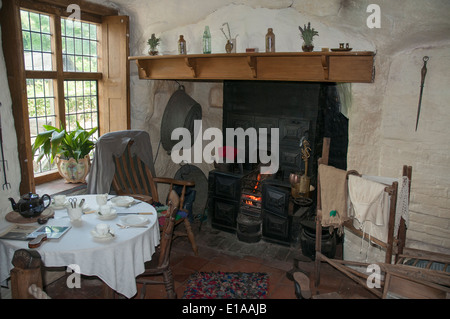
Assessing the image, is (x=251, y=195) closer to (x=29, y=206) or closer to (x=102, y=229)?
(x=102, y=229)

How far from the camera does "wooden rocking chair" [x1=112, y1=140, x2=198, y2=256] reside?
390 cm

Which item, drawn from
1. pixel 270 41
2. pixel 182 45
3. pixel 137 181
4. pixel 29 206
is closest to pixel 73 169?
pixel 137 181

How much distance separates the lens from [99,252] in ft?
8.01

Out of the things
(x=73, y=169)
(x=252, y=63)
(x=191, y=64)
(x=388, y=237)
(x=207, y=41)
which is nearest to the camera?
(x=388, y=237)

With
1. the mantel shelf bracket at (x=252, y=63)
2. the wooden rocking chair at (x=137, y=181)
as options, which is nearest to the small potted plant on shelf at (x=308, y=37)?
the mantel shelf bracket at (x=252, y=63)

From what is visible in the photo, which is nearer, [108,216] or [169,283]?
[108,216]

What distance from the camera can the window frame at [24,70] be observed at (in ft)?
9.74

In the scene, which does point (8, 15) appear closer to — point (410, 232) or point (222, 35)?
point (222, 35)

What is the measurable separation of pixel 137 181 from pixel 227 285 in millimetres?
1473

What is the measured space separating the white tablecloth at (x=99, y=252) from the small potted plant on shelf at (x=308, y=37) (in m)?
2.04

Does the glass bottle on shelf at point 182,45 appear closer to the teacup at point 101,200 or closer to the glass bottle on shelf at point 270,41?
the glass bottle on shelf at point 270,41

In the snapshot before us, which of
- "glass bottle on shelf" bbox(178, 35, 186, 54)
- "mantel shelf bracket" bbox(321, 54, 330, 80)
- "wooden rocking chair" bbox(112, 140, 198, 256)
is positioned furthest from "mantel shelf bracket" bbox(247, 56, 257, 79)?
"wooden rocking chair" bbox(112, 140, 198, 256)

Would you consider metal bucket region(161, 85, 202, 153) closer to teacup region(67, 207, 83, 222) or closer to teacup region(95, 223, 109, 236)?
teacup region(67, 207, 83, 222)

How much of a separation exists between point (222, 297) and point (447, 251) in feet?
6.52
